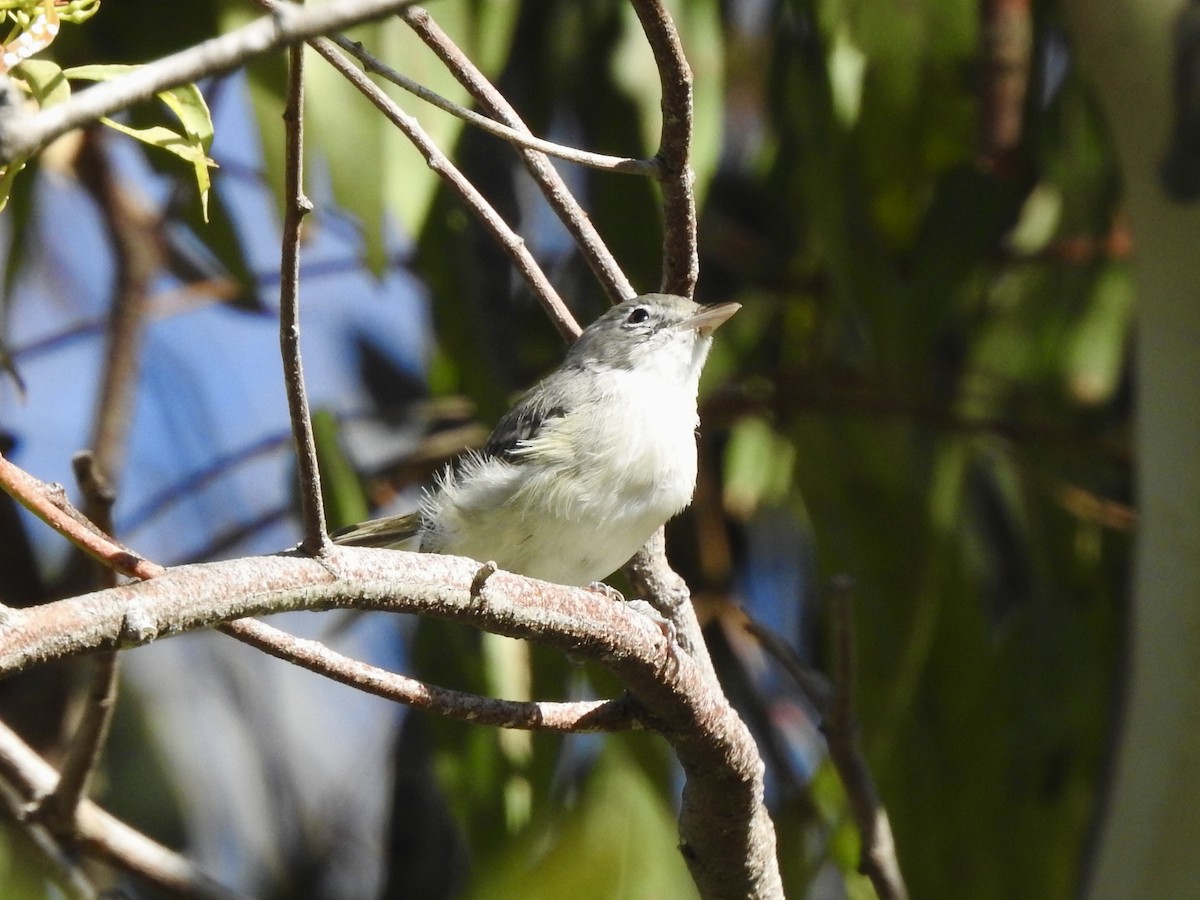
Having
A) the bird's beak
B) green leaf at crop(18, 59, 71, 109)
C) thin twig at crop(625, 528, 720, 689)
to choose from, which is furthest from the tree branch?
green leaf at crop(18, 59, 71, 109)

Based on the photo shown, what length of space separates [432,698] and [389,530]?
110 centimetres

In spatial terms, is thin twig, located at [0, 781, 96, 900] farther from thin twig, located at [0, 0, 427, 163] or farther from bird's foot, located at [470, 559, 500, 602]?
thin twig, located at [0, 0, 427, 163]

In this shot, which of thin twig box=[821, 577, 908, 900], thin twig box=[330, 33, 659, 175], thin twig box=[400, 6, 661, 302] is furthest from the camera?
thin twig box=[821, 577, 908, 900]

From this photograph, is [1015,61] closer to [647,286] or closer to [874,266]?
[874,266]

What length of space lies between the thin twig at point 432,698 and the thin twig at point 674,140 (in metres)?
0.56

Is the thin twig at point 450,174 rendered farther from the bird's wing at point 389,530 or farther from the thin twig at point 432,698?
the bird's wing at point 389,530

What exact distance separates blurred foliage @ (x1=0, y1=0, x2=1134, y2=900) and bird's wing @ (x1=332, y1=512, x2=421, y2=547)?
13 cm

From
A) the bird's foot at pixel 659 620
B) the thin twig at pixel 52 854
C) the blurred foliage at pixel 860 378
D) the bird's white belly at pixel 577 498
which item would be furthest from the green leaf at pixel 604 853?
the bird's foot at pixel 659 620

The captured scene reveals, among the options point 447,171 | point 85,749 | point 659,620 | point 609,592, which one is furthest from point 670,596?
point 85,749

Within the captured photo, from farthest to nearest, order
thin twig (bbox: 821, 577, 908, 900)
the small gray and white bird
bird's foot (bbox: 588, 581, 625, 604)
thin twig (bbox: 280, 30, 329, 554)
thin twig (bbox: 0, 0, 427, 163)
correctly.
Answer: the small gray and white bird
thin twig (bbox: 821, 577, 908, 900)
bird's foot (bbox: 588, 581, 625, 604)
thin twig (bbox: 280, 30, 329, 554)
thin twig (bbox: 0, 0, 427, 163)

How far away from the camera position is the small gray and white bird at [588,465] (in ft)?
7.23

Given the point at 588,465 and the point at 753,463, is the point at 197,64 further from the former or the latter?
the point at 753,463

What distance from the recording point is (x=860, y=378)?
3.11 metres

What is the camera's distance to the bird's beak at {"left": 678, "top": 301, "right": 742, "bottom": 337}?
2.55 m
